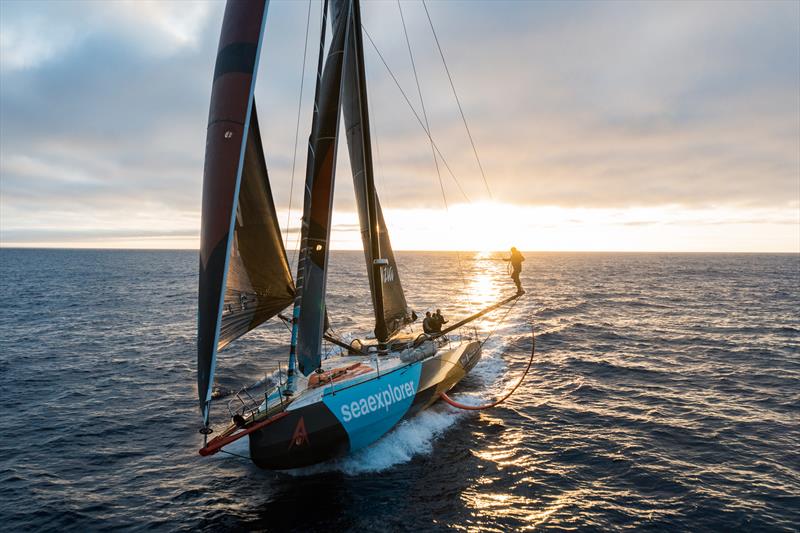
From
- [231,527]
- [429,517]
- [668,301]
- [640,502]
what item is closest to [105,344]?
[231,527]

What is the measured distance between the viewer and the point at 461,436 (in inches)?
547

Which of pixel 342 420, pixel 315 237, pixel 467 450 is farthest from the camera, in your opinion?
pixel 467 450

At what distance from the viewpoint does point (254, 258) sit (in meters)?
12.2

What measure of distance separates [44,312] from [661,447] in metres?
49.1

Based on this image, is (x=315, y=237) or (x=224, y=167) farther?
(x=315, y=237)

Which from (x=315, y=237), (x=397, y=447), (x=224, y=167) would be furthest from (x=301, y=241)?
(x=397, y=447)

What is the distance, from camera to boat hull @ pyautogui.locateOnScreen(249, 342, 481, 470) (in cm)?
1039

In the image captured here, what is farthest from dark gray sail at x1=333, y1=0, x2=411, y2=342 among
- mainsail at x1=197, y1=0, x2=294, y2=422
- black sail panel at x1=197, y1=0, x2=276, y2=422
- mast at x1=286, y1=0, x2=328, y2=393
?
black sail panel at x1=197, y1=0, x2=276, y2=422

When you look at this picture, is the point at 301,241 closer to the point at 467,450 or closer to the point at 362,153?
the point at 362,153

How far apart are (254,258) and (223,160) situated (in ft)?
12.8

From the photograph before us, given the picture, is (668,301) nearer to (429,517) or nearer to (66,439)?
(429,517)

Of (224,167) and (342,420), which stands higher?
(224,167)

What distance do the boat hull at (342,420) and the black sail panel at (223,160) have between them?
2.24 meters

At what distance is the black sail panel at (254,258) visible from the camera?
11680 mm
